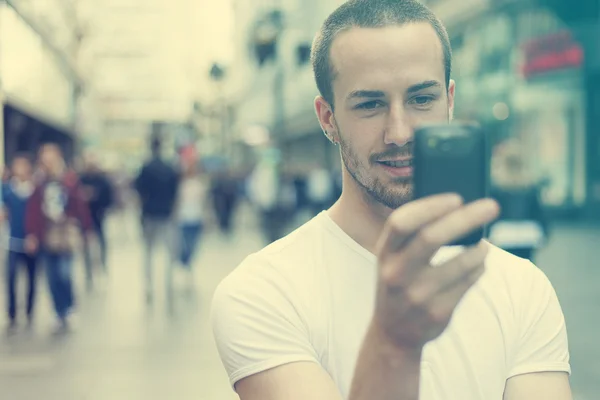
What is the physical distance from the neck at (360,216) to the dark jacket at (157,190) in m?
11.2

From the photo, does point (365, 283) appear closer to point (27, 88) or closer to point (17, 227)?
point (17, 227)

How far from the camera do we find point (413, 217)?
1.27 m

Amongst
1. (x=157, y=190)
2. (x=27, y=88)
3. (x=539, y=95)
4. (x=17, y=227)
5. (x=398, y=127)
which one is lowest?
(x=17, y=227)

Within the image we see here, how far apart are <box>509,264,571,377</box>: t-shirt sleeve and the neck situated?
1.06 ft

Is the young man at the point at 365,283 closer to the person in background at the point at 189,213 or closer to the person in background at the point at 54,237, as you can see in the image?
the person in background at the point at 54,237

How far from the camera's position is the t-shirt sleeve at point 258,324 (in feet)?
6.23

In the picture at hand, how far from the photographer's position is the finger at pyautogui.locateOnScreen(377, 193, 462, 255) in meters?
1.27

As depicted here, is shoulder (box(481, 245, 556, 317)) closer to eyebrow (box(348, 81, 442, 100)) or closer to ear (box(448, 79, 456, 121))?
ear (box(448, 79, 456, 121))

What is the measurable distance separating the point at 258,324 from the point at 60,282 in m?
9.64

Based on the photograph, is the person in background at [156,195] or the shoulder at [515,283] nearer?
the shoulder at [515,283]

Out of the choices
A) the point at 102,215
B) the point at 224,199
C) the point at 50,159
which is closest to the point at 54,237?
the point at 50,159

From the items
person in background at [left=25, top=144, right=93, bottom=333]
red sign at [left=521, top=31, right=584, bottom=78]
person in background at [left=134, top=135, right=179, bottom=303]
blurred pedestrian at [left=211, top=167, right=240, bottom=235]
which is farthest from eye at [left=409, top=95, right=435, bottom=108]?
blurred pedestrian at [left=211, top=167, right=240, bottom=235]

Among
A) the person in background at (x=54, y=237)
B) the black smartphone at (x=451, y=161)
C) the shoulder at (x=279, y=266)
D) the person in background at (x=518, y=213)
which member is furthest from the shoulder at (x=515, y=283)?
the person in background at (x=54, y=237)

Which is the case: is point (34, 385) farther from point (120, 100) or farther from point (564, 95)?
point (120, 100)
